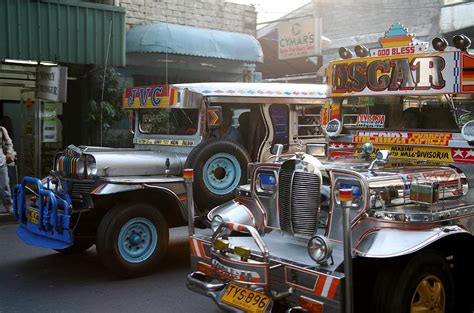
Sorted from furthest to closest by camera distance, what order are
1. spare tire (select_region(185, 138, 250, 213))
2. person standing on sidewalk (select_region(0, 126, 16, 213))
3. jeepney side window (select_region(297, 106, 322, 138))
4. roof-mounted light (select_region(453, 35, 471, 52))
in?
person standing on sidewalk (select_region(0, 126, 16, 213)), jeepney side window (select_region(297, 106, 322, 138)), spare tire (select_region(185, 138, 250, 213)), roof-mounted light (select_region(453, 35, 471, 52))

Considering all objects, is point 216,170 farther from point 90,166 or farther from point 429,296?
point 429,296

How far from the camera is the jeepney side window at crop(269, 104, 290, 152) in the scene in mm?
7445

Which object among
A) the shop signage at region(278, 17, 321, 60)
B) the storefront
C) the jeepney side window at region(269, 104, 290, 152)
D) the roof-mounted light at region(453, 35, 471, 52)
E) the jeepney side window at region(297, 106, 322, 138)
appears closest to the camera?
the roof-mounted light at region(453, 35, 471, 52)

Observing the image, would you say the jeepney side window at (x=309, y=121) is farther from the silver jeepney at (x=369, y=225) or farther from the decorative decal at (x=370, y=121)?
the silver jeepney at (x=369, y=225)

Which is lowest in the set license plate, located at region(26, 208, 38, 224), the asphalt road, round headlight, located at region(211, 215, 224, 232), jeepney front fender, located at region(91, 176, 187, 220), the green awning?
the asphalt road

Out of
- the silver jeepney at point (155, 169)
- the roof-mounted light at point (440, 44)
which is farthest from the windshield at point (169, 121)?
the roof-mounted light at point (440, 44)

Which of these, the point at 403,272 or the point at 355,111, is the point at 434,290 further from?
the point at 355,111

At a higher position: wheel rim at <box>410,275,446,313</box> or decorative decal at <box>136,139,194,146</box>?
decorative decal at <box>136,139,194,146</box>

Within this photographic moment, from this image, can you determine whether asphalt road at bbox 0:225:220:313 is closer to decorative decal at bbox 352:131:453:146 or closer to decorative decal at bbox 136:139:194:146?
decorative decal at bbox 136:139:194:146

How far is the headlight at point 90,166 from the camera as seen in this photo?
6.05 meters

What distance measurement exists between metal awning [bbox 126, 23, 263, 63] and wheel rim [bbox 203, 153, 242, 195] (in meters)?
Answer: 6.71

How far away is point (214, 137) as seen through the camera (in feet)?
22.6

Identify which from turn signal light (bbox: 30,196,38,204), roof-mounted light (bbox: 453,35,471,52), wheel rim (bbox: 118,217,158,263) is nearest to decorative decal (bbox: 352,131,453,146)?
roof-mounted light (bbox: 453,35,471,52)

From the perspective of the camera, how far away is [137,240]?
19.5 feet
